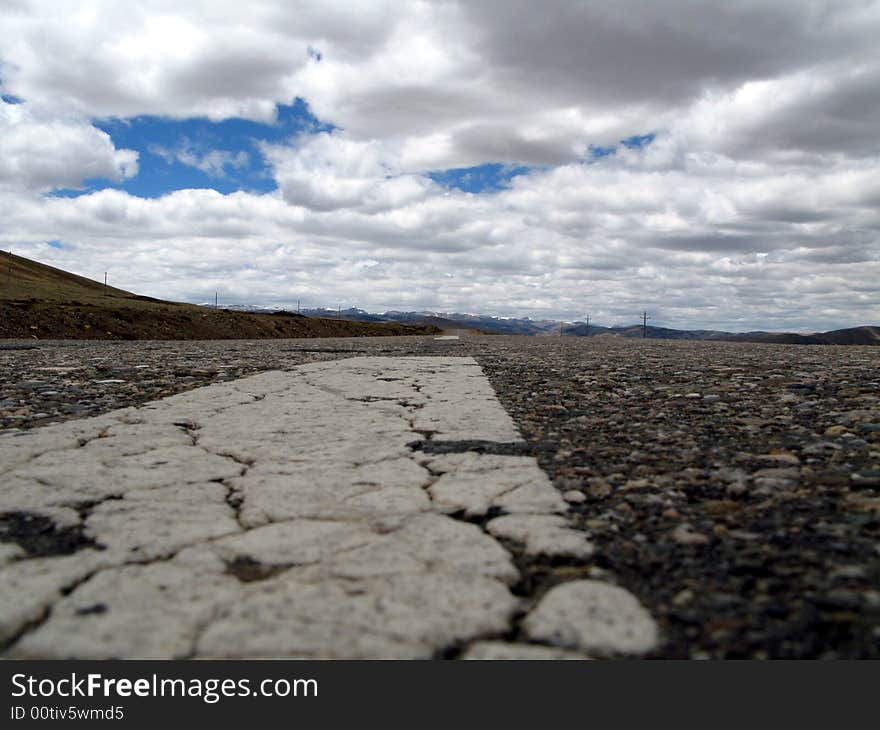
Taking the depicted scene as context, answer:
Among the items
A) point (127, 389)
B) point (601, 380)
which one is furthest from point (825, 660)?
point (127, 389)

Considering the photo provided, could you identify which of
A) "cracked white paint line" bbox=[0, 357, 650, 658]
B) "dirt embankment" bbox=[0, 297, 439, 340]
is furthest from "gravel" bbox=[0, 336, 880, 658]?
"dirt embankment" bbox=[0, 297, 439, 340]

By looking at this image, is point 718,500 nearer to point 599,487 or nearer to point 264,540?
point 599,487

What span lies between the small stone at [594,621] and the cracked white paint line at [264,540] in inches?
1.0

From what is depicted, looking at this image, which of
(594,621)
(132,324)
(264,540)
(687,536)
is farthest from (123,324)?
(594,621)

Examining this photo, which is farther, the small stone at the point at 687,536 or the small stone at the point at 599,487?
the small stone at the point at 599,487

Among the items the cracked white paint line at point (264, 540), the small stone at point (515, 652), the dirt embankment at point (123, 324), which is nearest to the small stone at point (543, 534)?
the cracked white paint line at point (264, 540)

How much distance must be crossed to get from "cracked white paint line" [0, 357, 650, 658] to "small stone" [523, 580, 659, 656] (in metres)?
0.03

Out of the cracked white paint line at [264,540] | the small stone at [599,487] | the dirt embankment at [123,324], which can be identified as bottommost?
the cracked white paint line at [264,540]

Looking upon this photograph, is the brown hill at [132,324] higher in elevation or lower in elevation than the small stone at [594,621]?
higher

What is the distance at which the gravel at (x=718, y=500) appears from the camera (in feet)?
4.10

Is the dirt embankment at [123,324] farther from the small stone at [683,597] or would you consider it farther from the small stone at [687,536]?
the small stone at [683,597]

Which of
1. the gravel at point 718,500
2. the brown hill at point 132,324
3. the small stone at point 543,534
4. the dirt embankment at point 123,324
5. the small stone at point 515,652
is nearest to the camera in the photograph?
the small stone at point 515,652

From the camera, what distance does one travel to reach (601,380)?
5.58 m

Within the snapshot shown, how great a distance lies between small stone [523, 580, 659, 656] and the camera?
1.18 metres
